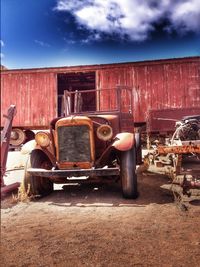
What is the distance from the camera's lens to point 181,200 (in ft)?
14.3

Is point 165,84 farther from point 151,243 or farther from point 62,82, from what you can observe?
point 151,243

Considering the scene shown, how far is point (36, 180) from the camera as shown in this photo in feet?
16.5

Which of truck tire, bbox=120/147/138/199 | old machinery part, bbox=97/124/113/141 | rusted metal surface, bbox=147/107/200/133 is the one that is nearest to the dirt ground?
truck tire, bbox=120/147/138/199

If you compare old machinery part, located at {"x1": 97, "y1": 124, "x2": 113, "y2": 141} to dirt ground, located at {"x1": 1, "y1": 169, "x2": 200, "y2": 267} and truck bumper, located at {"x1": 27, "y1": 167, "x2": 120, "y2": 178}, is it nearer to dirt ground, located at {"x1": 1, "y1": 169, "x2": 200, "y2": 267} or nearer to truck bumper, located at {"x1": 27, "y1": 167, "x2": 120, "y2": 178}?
truck bumper, located at {"x1": 27, "y1": 167, "x2": 120, "y2": 178}

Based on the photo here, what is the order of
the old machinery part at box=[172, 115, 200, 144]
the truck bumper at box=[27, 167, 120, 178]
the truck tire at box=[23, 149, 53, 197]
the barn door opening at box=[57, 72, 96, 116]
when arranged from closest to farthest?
1. the truck bumper at box=[27, 167, 120, 178]
2. the truck tire at box=[23, 149, 53, 197]
3. the old machinery part at box=[172, 115, 200, 144]
4. the barn door opening at box=[57, 72, 96, 116]

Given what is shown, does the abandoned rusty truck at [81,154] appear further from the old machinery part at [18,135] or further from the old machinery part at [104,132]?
the old machinery part at [18,135]

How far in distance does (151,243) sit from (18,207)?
2.45 m

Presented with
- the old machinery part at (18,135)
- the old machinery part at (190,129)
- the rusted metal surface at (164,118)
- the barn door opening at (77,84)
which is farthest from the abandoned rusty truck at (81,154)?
the barn door opening at (77,84)

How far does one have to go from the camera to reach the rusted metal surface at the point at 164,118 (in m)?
9.19

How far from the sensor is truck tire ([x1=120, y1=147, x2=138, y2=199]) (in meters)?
4.55

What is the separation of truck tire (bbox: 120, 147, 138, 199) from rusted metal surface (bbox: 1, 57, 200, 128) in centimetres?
762

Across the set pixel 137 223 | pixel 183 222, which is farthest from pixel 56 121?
pixel 183 222

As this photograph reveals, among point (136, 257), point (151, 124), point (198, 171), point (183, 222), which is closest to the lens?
point (136, 257)

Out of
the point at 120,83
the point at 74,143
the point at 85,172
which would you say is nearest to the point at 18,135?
the point at 120,83
